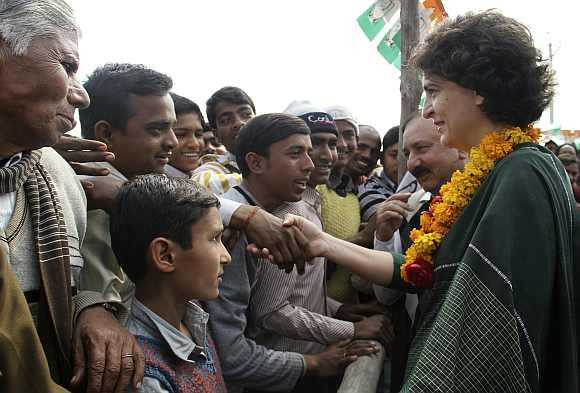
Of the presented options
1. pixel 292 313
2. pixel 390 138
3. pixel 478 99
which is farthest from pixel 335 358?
pixel 390 138

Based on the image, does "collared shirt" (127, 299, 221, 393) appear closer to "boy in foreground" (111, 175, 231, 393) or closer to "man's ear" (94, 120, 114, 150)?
"boy in foreground" (111, 175, 231, 393)

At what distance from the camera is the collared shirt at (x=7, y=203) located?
A: 5.06 ft

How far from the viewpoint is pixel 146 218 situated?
193 centimetres

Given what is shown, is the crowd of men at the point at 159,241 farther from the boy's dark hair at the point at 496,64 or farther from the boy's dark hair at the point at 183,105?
the boy's dark hair at the point at 496,64

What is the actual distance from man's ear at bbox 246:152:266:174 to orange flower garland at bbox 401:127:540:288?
0.93 meters

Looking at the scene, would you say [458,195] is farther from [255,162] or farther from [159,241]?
[159,241]

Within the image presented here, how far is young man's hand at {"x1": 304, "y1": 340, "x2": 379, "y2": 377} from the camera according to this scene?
104 inches

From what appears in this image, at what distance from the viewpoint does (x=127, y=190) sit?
1976mm

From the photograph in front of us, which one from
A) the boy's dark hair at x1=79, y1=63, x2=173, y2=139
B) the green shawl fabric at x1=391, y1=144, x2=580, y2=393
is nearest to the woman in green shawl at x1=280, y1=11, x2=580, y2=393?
the green shawl fabric at x1=391, y1=144, x2=580, y2=393

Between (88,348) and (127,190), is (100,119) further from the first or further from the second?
(88,348)

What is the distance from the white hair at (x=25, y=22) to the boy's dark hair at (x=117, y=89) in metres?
1.05

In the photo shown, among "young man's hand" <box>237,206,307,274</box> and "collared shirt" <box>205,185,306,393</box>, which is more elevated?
"young man's hand" <box>237,206,307,274</box>

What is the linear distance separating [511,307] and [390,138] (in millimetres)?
4080

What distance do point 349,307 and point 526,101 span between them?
1.48 m
